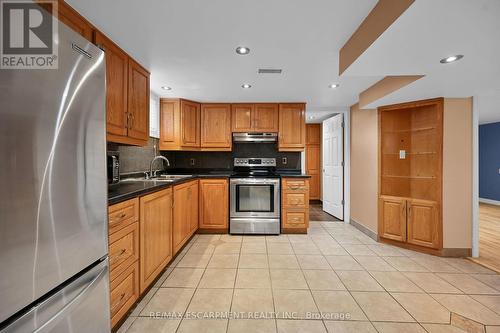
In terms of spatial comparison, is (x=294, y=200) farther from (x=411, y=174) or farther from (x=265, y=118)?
(x=411, y=174)

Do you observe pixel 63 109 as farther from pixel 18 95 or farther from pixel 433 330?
pixel 433 330

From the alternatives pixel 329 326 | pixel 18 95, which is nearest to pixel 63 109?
pixel 18 95

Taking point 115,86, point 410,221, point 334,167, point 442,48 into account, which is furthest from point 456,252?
point 115,86

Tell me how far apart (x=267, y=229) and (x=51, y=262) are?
2931 mm

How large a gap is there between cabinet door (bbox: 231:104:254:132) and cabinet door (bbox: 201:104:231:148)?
0.11 metres

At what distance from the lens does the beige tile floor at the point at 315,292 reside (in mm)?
1601

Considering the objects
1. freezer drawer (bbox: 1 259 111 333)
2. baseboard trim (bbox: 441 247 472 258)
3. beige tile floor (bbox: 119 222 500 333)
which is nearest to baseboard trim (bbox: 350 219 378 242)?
beige tile floor (bbox: 119 222 500 333)

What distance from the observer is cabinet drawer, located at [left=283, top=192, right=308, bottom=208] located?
353 cm

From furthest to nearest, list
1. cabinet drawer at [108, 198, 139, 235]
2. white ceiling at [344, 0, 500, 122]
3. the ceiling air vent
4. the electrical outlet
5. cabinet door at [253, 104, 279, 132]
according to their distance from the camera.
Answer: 1. cabinet door at [253, 104, 279, 132]
2. the electrical outlet
3. the ceiling air vent
4. cabinet drawer at [108, 198, 139, 235]
5. white ceiling at [344, 0, 500, 122]

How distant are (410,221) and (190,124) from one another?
3588mm

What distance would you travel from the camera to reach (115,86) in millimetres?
1908

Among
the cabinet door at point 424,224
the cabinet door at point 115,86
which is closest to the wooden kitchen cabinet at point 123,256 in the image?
the cabinet door at point 115,86

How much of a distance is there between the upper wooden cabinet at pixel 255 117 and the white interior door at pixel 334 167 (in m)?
1.43

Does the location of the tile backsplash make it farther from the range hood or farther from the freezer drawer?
the freezer drawer
